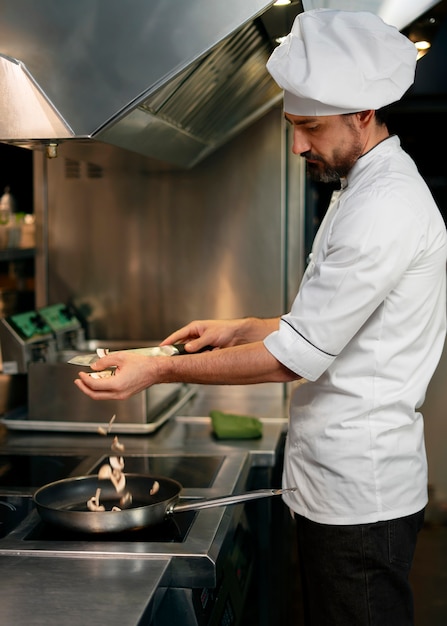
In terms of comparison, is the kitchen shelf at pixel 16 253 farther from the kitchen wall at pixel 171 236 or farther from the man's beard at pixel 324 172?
the man's beard at pixel 324 172

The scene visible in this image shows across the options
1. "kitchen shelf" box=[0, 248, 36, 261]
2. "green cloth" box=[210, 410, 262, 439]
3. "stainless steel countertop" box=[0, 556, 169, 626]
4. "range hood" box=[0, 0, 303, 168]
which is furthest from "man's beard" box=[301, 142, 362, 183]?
"kitchen shelf" box=[0, 248, 36, 261]

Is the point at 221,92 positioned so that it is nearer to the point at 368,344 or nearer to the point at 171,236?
the point at 171,236

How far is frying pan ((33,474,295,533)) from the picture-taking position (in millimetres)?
1546

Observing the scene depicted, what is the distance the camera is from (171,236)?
296 centimetres

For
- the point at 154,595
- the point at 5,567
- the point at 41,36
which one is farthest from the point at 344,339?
the point at 41,36

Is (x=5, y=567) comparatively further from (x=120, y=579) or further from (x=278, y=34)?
(x=278, y=34)

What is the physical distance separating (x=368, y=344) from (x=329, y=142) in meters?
0.38

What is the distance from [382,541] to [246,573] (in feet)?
1.78

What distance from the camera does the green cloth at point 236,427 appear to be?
7.58 feet

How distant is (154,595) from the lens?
52.4 inches

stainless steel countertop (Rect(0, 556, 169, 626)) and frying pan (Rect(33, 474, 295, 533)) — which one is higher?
frying pan (Rect(33, 474, 295, 533))

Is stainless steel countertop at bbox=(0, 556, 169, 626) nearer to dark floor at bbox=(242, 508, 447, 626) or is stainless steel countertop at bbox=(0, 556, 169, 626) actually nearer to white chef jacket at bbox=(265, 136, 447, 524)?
white chef jacket at bbox=(265, 136, 447, 524)

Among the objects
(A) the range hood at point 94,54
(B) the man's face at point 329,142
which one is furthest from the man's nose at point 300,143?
(A) the range hood at point 94,54

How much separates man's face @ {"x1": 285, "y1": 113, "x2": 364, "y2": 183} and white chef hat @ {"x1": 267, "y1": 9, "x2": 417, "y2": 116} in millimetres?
23
